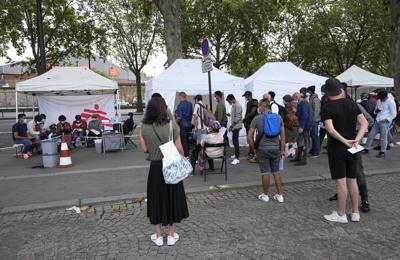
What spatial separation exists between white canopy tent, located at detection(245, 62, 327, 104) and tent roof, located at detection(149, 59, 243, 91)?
60cm

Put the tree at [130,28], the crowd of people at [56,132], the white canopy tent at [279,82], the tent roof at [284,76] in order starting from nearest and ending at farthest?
1. the crowd of people at [56,132]
2. the white canopy tent at [279,82]
3. the tent roof at [284,76]
4. the tree at [130,28]

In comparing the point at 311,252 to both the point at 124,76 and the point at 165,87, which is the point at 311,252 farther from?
the point at 124,76

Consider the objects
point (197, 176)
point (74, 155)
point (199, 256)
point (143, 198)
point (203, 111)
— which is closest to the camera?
point (199, 256)

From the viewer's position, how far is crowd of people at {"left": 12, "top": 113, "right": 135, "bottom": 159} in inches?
408

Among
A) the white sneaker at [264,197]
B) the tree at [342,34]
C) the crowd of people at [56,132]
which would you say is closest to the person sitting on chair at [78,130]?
the crowd of people at [56,132]

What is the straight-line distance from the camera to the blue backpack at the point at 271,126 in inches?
198

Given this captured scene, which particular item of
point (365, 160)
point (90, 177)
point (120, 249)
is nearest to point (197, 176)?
point (90, 177)

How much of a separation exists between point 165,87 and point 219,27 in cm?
1658

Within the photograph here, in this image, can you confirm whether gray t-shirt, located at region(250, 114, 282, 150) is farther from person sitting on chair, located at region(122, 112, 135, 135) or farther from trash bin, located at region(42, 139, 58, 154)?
person sitting on chair, located at region(122, 112, 135, 135)

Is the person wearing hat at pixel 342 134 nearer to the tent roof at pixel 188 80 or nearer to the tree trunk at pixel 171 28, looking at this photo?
the tent roof at pixel 188 80

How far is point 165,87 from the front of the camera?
10.6 m

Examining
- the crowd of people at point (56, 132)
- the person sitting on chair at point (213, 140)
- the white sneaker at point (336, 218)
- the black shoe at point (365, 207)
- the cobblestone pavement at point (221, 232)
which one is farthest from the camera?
the crowd of people at point (56, 132)

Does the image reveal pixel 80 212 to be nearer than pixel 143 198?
Yes

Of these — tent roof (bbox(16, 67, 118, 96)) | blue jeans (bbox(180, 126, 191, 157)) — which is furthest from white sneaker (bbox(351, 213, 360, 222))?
tent roof (bbox(16, 67, 118, 96))
